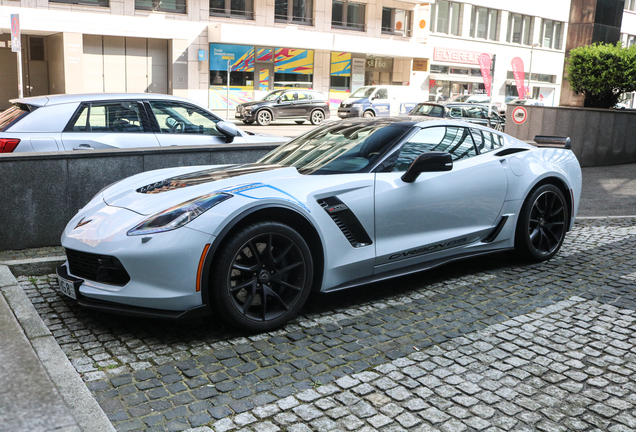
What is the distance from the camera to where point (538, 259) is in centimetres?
591

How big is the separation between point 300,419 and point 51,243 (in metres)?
4.00

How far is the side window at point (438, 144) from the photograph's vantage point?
4875mm

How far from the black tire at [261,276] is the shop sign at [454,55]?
4257cm

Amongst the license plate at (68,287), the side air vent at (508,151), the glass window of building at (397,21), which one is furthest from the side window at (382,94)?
the license plate at (68,287)

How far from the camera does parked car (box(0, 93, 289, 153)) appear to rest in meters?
6.76

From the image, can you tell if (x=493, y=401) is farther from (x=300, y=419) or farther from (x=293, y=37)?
(x=293, y=37)

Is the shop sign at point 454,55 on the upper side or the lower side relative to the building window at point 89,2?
lower

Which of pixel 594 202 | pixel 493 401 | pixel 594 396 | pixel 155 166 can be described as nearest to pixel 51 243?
pixel 155 166

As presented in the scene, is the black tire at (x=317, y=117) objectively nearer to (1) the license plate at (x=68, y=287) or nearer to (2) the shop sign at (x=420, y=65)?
(2) the shop sign at (x=420, y=65)

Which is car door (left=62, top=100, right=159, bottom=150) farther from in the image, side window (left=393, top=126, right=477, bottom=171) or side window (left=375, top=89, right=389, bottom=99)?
side window (left=375, top=89, right=389, bottom=99)

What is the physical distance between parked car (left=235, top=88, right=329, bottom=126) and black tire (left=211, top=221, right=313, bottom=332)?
24.4 m

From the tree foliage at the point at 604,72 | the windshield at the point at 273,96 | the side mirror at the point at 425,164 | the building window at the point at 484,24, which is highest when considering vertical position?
the building window at the point at 484,24

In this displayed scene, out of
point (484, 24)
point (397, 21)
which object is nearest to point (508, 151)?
point (397, 21)

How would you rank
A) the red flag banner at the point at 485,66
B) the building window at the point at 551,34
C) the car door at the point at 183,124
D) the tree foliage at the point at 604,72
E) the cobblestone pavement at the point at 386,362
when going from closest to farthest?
the cobblestone pavement at the point at 386,362 < the car door at the point at 183,124 < the tree foliage at the point at 604,72 < the red flag banner at the point at 485,66 < the building window at the point at 551,34
